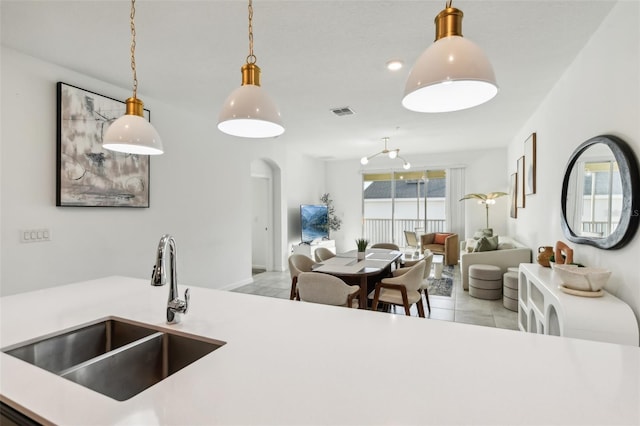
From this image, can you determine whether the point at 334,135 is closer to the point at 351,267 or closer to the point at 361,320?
the point at 351,267

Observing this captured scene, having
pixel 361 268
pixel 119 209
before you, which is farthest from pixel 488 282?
pixel 119 209

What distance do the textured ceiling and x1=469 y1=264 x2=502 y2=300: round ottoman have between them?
2183 millimetres

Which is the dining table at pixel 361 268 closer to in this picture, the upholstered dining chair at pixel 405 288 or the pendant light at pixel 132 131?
the upholstered dining chair at pixel 405 288

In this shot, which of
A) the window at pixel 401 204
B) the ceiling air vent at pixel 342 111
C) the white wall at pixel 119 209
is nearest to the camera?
the white wall at pixel 119 209

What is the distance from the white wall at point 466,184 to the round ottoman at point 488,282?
2.73 meters

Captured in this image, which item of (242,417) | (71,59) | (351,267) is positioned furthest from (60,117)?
(242,417)

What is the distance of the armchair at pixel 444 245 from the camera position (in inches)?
260

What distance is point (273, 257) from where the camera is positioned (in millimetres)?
6492

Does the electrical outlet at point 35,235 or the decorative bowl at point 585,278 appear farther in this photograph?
the electrical outlet at point 35,235

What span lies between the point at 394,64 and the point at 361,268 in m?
1.92

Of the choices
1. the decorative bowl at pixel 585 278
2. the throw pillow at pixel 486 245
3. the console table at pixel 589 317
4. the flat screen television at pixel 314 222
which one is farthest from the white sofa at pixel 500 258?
the flat screen television at pixel 314 222

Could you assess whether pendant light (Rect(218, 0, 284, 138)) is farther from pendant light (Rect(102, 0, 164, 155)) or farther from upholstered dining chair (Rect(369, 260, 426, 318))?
upholstered dining chair (Rect(369, 260, 426, 318))

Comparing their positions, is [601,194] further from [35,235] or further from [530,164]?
[35,235]

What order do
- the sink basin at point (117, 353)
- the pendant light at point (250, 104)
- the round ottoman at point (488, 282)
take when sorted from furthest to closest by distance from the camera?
the round ottoman at point (488, 282) < the pendant light at point (250, 104) < the sink basin at point (117, 353)
